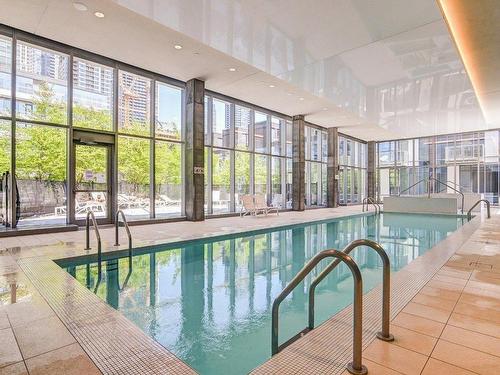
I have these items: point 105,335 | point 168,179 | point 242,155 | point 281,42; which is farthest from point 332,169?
point 105,335

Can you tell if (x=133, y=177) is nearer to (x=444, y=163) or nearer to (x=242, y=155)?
(x=242, y=155)

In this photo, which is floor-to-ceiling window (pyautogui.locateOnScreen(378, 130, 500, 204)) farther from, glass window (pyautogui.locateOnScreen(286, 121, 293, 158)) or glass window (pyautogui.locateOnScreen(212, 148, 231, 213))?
glass window (pyautogui.locateOnScreen(212, 148, 231, 213))

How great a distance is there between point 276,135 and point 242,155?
2.31m

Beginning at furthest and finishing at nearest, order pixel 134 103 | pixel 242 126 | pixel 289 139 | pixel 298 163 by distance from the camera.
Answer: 1. pixel 289 139
2. pixel 298 163
3. pixel 242 126
4. pixel 134 103

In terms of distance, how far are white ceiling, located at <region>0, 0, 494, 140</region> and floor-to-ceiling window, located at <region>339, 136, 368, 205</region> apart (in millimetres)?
7199

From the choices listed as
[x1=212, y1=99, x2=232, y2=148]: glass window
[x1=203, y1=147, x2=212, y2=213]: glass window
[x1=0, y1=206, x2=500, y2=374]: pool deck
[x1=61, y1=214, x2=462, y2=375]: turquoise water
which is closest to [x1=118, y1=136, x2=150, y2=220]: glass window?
[x1=203, y1=147, x2=212, y2=213]: glass window

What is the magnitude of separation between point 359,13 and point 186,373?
5386 millimetres

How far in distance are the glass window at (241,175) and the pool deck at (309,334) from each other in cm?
718

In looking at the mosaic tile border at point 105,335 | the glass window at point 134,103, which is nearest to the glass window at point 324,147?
the glass window at point 134,103

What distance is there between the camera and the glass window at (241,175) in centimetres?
1045

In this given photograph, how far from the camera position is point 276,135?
482 inches

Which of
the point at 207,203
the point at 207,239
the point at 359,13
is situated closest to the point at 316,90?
the point at 359,13

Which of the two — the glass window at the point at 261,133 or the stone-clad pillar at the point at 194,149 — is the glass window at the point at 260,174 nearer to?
the glass window at the point at 261,133

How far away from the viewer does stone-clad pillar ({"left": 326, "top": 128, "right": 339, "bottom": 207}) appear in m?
14.5
